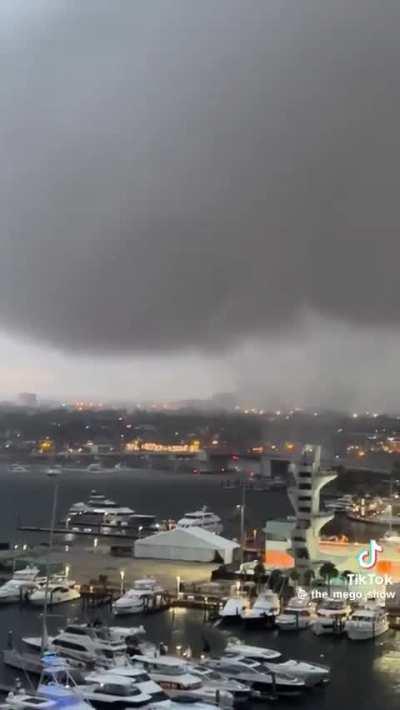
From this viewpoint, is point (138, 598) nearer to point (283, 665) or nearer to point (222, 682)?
point (283, 665)

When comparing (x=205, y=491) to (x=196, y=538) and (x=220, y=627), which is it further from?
(x=220, y=627)

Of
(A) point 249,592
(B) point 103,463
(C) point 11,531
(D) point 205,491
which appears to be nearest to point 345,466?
(D) point 205,491

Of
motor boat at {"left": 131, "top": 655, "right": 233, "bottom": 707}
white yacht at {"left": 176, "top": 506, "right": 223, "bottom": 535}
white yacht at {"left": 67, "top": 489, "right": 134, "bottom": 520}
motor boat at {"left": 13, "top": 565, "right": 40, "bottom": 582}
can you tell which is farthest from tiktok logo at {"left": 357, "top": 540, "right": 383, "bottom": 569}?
white yacht at {"left": 67, "top": 489, "right": 134, "bottom": 520}

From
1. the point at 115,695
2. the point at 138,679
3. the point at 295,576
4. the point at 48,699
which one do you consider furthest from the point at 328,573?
the point at 48,699

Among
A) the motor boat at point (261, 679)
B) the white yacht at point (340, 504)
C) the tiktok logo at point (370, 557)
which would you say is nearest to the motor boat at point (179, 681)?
the motor boat at point (261, 679)

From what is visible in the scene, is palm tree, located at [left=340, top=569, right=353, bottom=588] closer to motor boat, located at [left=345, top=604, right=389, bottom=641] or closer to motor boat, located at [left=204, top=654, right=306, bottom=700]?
motor boat, located at [left=345, top=604, right=389, bottom=641]
